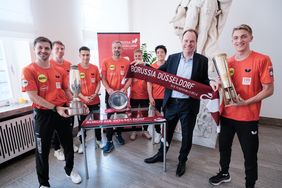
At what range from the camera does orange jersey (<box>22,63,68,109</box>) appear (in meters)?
1.52

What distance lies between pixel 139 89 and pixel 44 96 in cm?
151

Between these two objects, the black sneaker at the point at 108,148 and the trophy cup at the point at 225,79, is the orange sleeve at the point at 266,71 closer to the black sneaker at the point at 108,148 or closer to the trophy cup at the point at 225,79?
the trophy cup at the point at 225,79

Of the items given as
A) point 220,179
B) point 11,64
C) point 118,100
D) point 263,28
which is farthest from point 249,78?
point 11,64

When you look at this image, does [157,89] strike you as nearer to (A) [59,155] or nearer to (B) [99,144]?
(B) [99,144]

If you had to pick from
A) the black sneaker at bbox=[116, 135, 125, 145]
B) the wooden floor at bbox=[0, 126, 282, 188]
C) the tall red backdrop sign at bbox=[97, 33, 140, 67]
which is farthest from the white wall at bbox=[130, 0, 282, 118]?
the black sneaker at bbox=[116, 135, 125, 145]

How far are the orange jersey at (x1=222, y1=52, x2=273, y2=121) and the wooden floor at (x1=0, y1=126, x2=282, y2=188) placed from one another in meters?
0.90

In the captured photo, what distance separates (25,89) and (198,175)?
6.61ft

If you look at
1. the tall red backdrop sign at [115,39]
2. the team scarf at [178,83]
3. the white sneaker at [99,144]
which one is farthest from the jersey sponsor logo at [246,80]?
the tall red backdrop sign at [115,39]

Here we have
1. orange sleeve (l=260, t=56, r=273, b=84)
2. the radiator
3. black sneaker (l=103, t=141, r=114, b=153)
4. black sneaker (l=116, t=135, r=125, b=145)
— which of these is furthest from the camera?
black sneaker (l=116, t=135, r=125, b=145)

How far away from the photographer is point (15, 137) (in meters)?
2.37

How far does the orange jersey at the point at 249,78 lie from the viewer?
1412 mm

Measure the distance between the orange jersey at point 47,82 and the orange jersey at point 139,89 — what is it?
50.1 inches

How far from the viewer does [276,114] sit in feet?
11.7

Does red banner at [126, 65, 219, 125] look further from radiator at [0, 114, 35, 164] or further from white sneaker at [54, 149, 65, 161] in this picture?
radiator at [0, 114, 35, 164]
